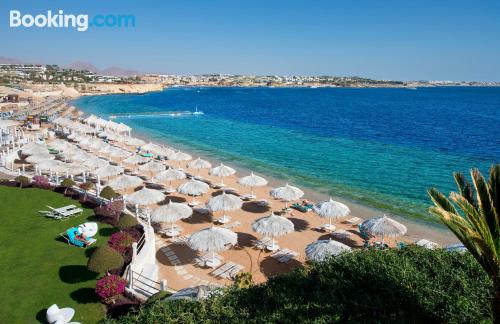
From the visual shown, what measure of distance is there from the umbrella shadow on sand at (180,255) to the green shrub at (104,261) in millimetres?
3629

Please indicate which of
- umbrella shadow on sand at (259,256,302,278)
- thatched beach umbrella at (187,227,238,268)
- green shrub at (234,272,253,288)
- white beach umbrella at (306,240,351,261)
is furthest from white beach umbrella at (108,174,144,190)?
green shrub at (234,272,253,288)

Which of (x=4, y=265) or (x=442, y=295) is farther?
(x=4, y=265)

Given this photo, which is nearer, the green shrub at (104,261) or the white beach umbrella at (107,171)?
the green shrub at (104,261)

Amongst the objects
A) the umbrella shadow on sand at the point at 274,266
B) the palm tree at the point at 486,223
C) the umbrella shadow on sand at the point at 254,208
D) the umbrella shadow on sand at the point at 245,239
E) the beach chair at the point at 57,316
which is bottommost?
the umbrella shadow on sand at the point at 274,266

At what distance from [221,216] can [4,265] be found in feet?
34.5

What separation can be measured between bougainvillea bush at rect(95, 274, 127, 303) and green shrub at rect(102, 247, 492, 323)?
2.83 metres

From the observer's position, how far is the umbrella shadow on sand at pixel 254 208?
2072cm

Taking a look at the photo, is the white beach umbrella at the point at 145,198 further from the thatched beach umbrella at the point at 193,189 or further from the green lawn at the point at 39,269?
the green lawn at the point at 39,269

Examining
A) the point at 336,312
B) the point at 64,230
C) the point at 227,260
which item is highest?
the point at 336,312

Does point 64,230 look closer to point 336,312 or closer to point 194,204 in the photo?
point 194,204

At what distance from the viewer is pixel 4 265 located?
1195cm

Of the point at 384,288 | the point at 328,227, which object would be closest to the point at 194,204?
the point at 328,227

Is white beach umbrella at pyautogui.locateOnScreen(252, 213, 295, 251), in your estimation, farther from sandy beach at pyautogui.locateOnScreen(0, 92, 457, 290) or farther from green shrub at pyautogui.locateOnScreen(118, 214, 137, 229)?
green shrub at pyautogui.locateOnScreen(118, 214, 137, 229)

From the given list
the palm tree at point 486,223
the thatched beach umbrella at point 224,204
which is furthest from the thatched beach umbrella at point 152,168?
the palm tree at point 486,223
